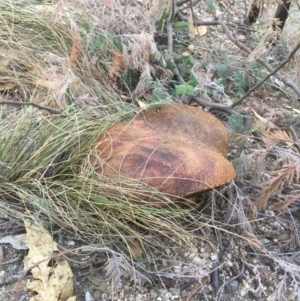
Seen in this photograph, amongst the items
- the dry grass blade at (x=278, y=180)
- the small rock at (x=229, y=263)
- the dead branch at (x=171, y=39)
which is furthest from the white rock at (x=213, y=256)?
the dead branch at (x=171, y=39)

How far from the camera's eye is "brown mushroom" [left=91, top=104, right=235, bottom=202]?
1.73 metres

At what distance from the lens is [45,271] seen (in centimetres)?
162

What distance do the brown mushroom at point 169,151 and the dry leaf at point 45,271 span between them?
332mm

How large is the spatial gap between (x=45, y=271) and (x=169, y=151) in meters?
0.61

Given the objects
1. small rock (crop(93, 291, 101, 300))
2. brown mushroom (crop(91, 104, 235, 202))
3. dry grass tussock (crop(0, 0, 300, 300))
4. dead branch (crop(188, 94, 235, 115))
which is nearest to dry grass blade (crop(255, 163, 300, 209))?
dry grass tussock (crop(0, 0, 300, 300))

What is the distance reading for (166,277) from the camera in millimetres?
1736

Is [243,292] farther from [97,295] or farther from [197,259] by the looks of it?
[97,295]

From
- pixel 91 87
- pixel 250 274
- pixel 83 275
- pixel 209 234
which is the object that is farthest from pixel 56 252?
pixel 91 87

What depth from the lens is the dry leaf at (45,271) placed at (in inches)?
62.4

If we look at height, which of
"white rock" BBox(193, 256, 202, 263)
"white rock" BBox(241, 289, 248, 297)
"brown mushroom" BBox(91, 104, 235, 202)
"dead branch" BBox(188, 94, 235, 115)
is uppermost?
"brown mushroom" BBox(91, 104, 235, 202)

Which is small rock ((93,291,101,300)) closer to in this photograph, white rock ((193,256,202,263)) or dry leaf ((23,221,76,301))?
dry leaf ((23,221,76,301))

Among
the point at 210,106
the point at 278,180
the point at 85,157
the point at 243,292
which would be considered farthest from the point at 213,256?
the point at 210,106

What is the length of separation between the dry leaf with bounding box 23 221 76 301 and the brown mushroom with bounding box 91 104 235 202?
0.33 metres

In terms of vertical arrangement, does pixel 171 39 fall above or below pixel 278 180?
below
